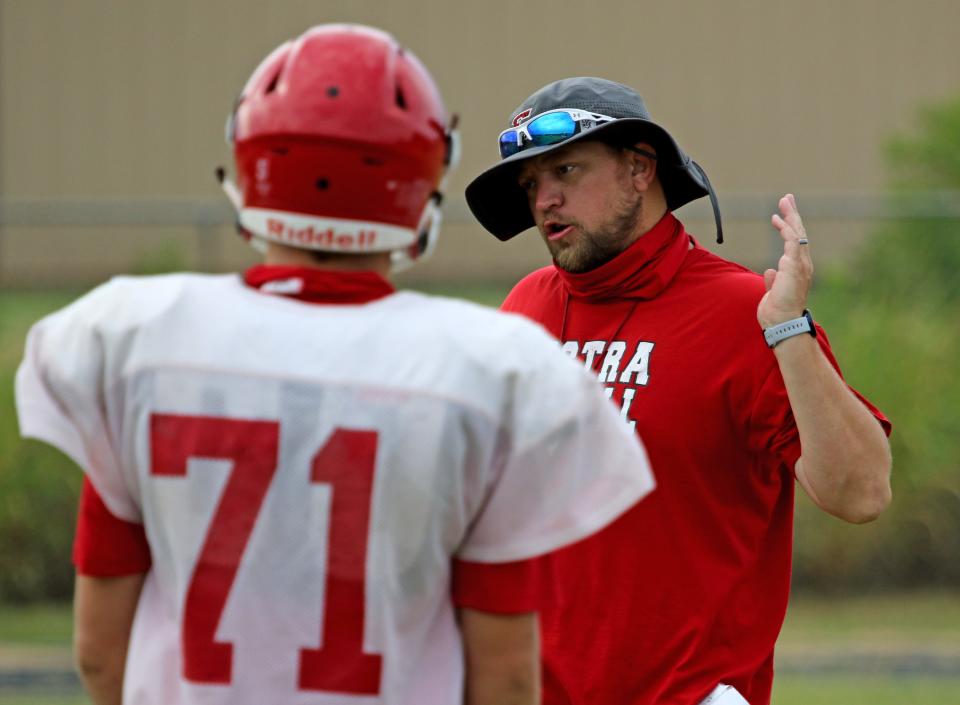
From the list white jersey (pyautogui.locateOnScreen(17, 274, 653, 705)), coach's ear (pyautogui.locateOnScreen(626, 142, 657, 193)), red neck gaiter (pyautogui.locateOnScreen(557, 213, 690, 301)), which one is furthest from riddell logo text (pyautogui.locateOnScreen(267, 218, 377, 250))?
coach's ear (pyautogui.locateOnScreen(626, 142, 657, 193))

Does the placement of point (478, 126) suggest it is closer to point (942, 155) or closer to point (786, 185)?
point (786, 185)

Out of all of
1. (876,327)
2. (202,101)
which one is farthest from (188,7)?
(876,327)

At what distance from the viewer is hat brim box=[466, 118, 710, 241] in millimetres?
3617

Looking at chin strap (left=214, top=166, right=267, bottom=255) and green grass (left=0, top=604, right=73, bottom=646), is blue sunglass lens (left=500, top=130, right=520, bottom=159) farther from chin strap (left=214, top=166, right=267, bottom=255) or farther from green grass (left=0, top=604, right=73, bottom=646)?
green grass (left=0, top=604, right=73, bottom=646)

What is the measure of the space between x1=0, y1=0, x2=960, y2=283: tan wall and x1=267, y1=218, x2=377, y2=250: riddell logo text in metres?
14.1

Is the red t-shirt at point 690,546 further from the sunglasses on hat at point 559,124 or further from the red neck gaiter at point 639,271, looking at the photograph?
A: the sunglasses on hat at point 559,124

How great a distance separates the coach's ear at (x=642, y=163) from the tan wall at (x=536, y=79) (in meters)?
12.7

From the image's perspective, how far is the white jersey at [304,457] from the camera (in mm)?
2195

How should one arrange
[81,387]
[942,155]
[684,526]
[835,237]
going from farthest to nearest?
[835,237]
[942,155]
[684,526]
[81,387]

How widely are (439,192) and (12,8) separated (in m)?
15.7

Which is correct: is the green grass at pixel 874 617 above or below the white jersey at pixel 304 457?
below

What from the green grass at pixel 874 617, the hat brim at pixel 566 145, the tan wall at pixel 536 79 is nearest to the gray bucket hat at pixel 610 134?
the hat brim at pixel 566 145

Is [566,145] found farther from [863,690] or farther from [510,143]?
[863,690]

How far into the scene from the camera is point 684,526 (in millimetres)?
3398
